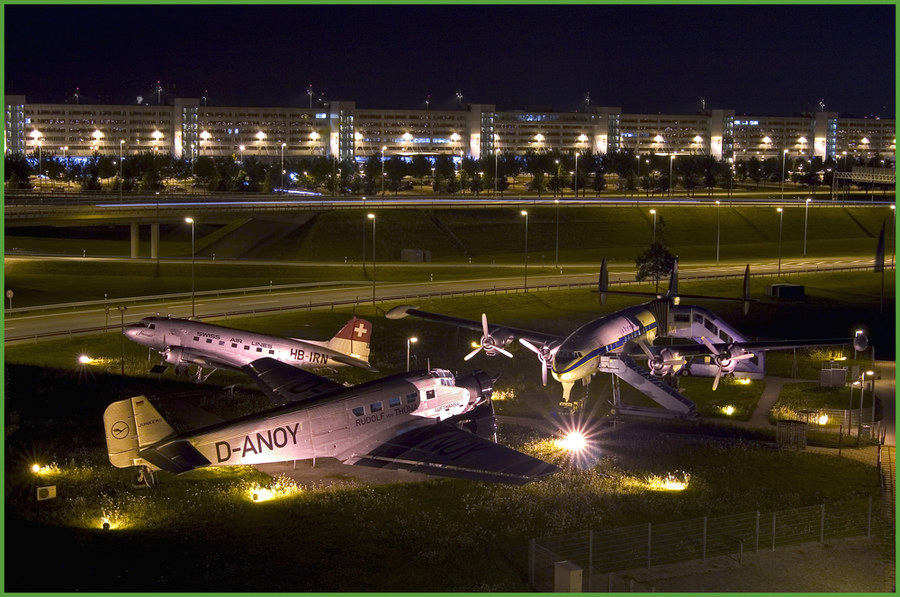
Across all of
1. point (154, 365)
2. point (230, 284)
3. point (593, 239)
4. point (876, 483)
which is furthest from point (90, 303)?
point (593, 239)

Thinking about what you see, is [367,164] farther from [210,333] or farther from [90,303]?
[210,333]

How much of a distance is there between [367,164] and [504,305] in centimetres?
12439

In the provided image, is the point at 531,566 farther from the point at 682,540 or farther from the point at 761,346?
the point at 761,346

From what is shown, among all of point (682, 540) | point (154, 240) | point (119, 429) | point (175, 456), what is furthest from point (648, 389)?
point (154, 240)

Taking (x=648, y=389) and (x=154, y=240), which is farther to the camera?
(x=154, y=240)

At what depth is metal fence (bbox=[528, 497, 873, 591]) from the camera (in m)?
27.1

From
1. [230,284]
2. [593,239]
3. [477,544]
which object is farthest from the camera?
[593,239]

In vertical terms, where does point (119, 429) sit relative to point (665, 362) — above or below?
above

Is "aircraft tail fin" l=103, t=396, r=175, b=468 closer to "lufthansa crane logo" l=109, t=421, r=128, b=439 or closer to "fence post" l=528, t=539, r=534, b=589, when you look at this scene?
"lufthansa crane logo" l=109, t=421, r=128, b=439

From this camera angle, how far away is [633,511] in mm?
32656

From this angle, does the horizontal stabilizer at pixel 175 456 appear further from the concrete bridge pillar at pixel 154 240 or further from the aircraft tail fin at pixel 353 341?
the concrete bridge pillar at pixel 154 240

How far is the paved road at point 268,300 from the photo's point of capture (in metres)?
64.1

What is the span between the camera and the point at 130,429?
32.7 meters

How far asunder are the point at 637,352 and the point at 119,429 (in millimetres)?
29094
